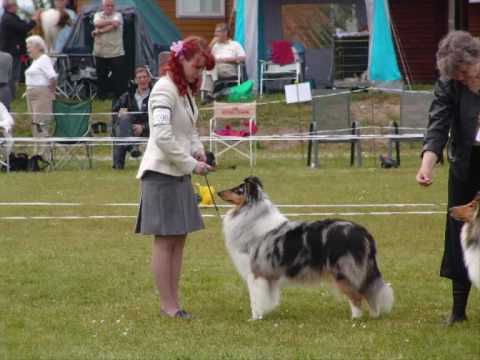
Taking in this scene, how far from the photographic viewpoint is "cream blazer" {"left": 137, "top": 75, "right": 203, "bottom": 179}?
663 centimetres

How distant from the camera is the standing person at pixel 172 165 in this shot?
6.67 m

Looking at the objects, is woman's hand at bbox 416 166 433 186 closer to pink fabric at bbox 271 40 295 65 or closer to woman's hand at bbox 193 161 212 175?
woman's hand at bbox 193 161 212 175

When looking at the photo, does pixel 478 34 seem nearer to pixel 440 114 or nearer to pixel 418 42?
pixel 418 42

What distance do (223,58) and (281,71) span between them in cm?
149

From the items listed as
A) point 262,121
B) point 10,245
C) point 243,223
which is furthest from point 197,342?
point 262,121

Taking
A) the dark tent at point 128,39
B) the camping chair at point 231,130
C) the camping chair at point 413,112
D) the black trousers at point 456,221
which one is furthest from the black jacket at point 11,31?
the black trousers at point 456,221

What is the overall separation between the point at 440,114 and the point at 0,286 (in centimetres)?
346

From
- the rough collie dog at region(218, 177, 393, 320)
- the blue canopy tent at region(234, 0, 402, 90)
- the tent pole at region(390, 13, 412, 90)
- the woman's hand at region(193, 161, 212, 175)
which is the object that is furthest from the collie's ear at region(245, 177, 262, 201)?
the tent pole at region(390, 13, 412, 90)

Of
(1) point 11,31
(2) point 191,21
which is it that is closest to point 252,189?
(1) point 11,31

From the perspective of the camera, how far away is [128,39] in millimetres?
21578

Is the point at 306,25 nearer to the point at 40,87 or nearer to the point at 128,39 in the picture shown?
the point at 128,39

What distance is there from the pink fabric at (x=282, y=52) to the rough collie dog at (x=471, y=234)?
50.4 ft

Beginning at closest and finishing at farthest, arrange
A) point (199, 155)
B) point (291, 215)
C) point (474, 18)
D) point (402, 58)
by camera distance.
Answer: point (199, 155) < point (291, 215) < point (402, 58) < point (474, 18)

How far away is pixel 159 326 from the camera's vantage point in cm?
674
